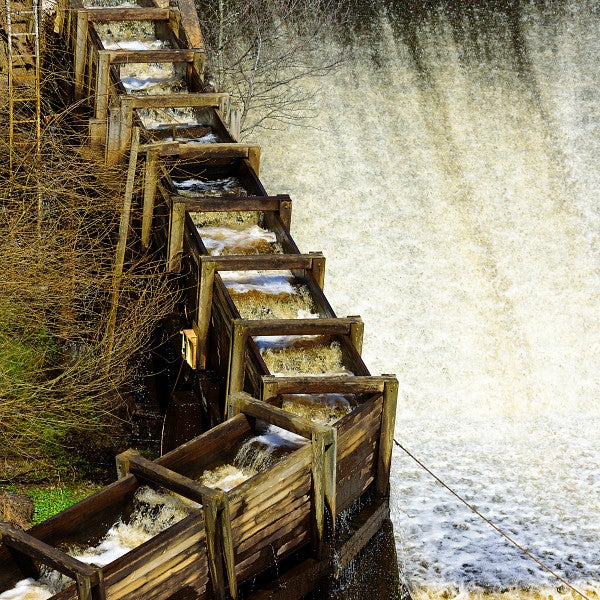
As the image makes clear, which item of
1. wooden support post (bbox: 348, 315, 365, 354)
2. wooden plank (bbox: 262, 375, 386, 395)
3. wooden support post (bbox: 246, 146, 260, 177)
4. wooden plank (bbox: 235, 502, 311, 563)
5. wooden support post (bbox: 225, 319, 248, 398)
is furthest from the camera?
wooden support post (bbox: 246, 146, 260, 177)

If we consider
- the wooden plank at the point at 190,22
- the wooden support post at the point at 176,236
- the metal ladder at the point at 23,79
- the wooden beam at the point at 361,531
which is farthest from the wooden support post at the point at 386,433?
the wooden plank at the point at 190,22

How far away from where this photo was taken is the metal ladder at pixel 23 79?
530 inches

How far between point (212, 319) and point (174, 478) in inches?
132

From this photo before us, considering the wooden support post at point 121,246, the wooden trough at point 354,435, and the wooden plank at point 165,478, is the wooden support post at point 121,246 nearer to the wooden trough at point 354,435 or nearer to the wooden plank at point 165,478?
the wooden trough at point 354,435

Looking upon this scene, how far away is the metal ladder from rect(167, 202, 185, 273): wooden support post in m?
A: 3.04

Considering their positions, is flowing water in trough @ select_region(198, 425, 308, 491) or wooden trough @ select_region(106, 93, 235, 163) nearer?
flowing water in trough @ select_region(198, 425, 308, 491)

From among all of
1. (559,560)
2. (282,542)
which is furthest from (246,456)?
(559,560)

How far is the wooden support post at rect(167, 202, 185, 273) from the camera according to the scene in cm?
1118

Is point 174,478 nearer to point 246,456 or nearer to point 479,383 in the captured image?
point 246,456

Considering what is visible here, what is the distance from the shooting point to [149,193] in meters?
12.1

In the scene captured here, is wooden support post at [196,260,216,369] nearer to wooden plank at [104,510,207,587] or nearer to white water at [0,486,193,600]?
white water at [0,486,193,600]

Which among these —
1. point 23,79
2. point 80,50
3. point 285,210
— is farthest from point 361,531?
point 23,79

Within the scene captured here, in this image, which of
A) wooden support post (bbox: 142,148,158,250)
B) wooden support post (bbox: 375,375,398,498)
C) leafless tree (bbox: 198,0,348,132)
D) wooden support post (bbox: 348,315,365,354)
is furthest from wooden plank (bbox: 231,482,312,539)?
leafless tree (bbox: 198,0,348,132)

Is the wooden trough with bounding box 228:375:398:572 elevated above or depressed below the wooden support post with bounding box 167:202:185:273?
below
